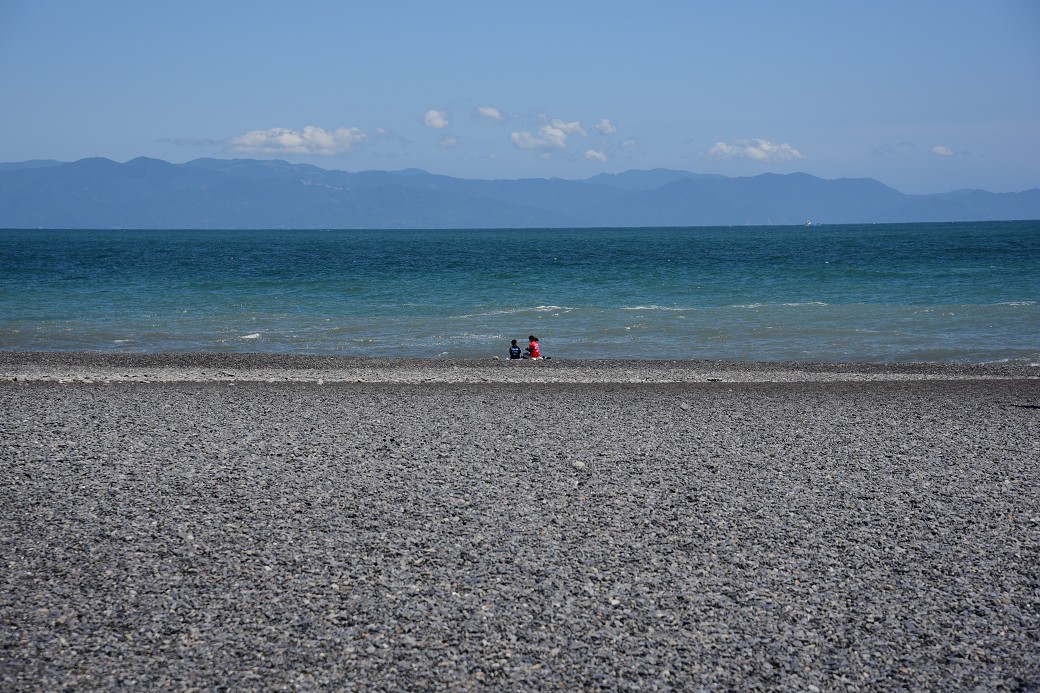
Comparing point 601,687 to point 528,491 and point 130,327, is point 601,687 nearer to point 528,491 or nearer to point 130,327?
point 528,491

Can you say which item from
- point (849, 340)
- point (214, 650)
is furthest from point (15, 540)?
point (849, 340)

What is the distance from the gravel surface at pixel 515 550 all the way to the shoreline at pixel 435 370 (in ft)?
15.4

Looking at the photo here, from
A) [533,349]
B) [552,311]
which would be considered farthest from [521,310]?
[533,349]

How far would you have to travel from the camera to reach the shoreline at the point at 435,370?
1977 cm

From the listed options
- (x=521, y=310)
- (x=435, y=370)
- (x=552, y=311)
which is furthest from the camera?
(x=521, y=310)

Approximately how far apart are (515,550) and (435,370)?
1300 centimetres

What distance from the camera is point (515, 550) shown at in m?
8.73

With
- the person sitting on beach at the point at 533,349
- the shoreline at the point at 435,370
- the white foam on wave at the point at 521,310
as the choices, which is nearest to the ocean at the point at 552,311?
the white foam on wave at the point at 521,310

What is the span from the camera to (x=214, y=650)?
675 cm

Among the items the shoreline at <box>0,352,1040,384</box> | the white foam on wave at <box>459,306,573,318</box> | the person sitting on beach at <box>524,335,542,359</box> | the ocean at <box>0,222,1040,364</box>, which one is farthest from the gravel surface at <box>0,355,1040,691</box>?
the white foam on wave at <box>459,306,573,318</box>

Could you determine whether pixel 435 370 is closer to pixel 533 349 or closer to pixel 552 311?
pixel 533 349

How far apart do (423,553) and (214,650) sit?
7.55ft

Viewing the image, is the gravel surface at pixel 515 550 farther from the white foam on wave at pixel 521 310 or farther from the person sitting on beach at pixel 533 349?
the white foam on wave at pixel 521 310

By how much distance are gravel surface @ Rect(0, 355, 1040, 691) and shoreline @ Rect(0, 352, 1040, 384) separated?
15.4 feet
